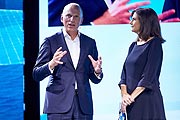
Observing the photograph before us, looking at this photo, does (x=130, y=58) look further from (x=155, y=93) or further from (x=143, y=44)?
(x=155, y=93)

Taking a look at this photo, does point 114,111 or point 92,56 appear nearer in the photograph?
point 92,56

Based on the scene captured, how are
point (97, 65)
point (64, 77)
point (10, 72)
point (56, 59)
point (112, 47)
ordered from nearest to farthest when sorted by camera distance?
point (56, 59) → point (97, 65) → point (64, 77) → point (112, 47) → point (10, 72)

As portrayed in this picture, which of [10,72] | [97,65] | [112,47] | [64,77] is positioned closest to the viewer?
[97,65]

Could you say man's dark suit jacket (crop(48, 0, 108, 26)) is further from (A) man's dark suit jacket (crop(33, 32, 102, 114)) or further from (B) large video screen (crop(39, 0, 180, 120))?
(A) man's dark suit jacket (crop(33, 32, 102, 114))

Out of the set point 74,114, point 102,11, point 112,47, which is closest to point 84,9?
point 102,11

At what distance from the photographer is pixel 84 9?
2.97m

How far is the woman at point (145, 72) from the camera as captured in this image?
241cm

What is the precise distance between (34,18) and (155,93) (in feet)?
4.14

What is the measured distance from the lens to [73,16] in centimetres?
251

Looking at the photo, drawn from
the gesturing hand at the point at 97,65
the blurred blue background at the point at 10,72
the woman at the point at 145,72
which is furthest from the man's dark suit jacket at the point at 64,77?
the blurred blue background at the point at 10,72

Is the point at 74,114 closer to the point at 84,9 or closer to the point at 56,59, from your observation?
the point at 56,59

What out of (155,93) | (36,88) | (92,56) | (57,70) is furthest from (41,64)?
(155,93)

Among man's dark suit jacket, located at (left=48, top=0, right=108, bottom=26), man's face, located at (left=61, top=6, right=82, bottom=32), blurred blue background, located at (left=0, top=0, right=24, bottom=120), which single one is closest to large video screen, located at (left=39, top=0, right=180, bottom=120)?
man's dark suit jacket, located at (left=48, top=0, right=108, bottom=26)

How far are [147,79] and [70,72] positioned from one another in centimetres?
55
